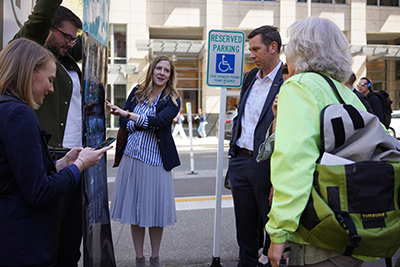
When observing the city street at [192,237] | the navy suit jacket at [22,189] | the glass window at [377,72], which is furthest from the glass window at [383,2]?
the navy suit jacket at [22,189]

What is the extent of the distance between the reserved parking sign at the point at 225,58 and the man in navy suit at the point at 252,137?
34 centimetres

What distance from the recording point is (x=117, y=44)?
23.5 meters

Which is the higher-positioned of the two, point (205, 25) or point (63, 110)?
point (205, 25)

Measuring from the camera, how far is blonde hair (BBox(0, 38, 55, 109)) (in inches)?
70.0

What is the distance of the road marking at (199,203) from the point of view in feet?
19.8

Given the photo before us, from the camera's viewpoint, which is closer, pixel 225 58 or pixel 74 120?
pixel 74 120

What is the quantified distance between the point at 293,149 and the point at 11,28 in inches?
107

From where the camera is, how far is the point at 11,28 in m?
3.12

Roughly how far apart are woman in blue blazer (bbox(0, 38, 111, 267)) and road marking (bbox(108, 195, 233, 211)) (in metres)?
4.18

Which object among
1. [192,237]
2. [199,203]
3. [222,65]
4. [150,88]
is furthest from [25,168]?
[199,203]

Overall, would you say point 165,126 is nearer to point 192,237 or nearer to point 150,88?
point 150,88

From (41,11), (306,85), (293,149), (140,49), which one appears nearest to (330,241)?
(293,149)

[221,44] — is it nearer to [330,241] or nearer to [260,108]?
[260,108]

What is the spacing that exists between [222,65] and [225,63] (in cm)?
4
